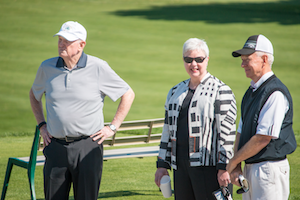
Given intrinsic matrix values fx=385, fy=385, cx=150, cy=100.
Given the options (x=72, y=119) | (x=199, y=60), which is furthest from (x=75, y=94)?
(x=199, y=60)

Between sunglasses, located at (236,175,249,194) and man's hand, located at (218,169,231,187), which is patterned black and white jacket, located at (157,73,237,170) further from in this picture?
sunglasses, located at (236,175,249,194)

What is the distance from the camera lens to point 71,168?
3127 mm

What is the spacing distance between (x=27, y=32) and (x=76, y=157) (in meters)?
18.9

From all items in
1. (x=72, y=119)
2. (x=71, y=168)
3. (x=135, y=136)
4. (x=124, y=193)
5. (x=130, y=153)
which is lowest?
(x=124, y=193)

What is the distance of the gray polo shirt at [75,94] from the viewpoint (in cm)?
312

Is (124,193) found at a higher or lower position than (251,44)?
lower

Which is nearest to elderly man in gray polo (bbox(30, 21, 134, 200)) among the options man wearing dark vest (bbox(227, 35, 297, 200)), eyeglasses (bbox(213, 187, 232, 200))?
eyeglasses (bbox(213, 187, 232, 200))

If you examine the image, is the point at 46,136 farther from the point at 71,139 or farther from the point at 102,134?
the point at 102,134

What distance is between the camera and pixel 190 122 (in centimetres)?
285

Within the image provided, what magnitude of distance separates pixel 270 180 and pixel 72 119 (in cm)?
158

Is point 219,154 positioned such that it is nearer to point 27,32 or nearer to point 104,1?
point 27,32

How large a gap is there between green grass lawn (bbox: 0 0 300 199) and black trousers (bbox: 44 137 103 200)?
6.15 ft

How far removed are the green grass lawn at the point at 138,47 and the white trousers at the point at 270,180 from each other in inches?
93.4

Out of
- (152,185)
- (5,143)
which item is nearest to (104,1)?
(5,143)
